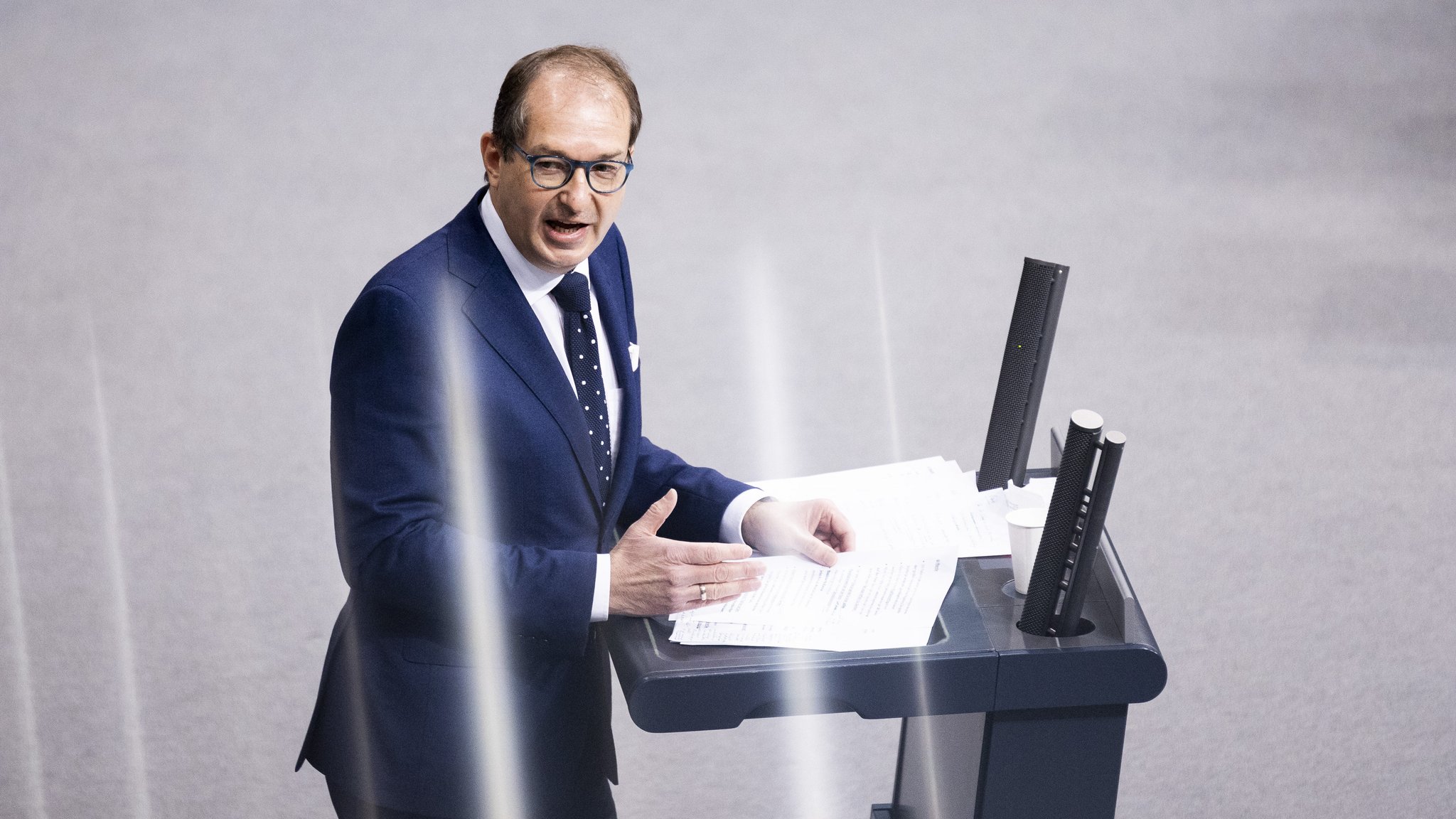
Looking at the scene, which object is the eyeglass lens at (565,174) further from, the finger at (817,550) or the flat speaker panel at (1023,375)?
the flat speaker panel at (1023,375)

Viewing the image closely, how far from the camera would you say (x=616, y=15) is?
683 cm

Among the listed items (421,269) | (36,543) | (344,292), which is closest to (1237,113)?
(344,292)

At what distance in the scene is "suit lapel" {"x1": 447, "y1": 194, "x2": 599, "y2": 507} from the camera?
Result: 146 centimetres

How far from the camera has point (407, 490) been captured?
1.42 m

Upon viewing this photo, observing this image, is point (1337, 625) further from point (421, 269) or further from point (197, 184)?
point (197, 184)

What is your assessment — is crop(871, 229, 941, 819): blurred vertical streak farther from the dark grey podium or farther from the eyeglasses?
the eyeglasses

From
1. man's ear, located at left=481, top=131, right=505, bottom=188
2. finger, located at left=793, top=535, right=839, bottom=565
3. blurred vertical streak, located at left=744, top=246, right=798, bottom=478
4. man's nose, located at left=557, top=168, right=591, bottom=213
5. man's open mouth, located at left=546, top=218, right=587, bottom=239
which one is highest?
man's ear, located at left=481, top=131, right=505, bottom=188

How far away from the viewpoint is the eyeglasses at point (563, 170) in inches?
56.6

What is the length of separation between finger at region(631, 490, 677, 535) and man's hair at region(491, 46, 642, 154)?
0.37 metres

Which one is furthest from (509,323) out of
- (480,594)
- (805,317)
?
(805,317)

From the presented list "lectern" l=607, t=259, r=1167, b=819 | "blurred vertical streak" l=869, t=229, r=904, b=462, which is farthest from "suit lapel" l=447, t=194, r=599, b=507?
"blurred vertical streak" l=869, t=229, r=904, b=462

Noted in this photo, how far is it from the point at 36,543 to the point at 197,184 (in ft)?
7.05

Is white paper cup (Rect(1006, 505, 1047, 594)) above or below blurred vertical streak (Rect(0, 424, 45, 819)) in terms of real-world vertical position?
above

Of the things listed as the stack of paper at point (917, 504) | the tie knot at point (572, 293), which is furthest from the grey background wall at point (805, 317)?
the tie knot at point (572, 293)
